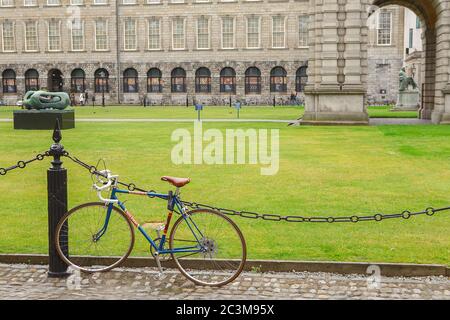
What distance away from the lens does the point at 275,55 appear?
231 feet

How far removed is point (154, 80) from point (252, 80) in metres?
11.1

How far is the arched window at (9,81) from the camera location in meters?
75.9

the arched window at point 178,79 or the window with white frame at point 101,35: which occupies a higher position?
the window with white frame at point 101,35

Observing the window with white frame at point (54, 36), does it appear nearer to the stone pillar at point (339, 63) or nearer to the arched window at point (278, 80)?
the arched window at point (278, 80)

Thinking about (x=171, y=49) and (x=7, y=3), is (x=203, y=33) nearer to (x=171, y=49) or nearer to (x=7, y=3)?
(x=171, y=49)

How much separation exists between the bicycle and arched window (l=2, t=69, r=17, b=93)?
72.2m

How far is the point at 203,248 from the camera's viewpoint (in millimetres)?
7168

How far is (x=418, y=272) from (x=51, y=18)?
2828 inches

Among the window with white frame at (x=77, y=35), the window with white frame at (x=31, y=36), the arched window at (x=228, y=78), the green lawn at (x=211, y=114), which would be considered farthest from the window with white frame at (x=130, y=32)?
the green lawn at (x=211, y=114)

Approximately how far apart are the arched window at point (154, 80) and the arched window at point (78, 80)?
25.0ft

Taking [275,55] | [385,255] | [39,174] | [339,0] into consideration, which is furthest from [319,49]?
[275,55]

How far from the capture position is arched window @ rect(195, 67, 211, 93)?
72.5m
